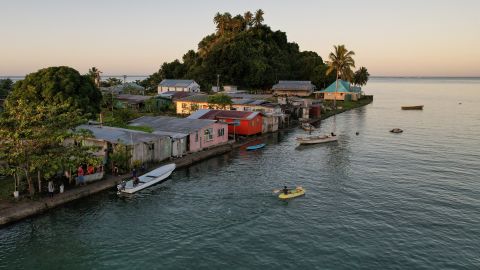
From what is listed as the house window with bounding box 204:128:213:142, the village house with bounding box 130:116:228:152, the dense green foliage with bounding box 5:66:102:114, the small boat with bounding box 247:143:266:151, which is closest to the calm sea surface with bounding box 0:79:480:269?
the village house with bounding box 130:116:228:152

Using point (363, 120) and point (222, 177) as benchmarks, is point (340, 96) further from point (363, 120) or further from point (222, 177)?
point (222, 177)

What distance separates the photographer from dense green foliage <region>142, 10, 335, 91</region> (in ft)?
484

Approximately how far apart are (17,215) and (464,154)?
199 feet

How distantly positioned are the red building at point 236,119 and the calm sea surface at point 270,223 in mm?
15474

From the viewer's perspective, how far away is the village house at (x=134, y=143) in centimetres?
4219

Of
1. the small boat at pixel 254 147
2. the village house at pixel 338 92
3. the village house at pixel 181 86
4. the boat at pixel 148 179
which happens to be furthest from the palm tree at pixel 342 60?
the boat at pixel 148 179

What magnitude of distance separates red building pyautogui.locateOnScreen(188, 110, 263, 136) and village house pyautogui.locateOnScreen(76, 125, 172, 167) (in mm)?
19706

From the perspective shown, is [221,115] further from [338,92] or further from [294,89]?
[338,92]

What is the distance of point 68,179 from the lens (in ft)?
123

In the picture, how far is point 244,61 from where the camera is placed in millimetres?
147500

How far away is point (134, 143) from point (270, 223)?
61.4ft

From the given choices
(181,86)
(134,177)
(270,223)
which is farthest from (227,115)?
(181,86)

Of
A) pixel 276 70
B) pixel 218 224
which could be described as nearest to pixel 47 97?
pixel 218 224

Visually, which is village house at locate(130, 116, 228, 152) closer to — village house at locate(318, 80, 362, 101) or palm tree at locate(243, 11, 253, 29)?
village house at locate(318, 80, 362, 101)
